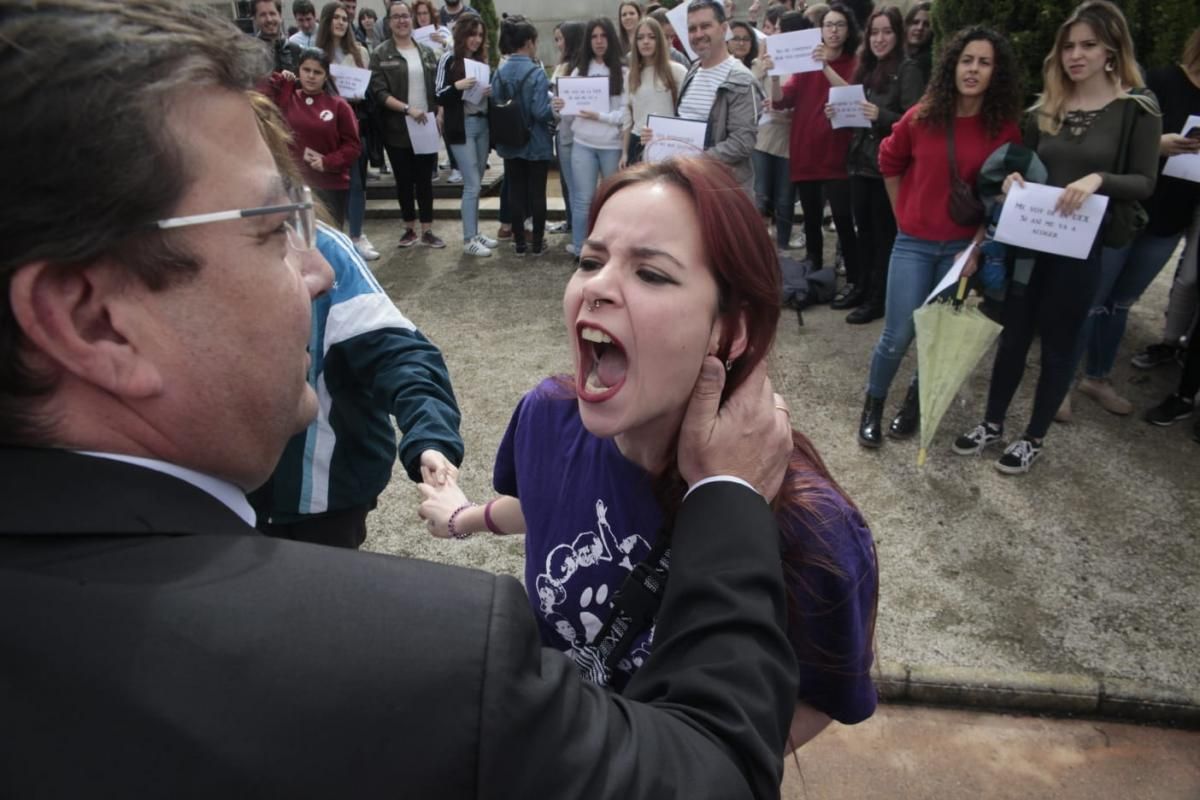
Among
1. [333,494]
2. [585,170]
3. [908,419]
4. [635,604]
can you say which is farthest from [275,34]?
[635,604]

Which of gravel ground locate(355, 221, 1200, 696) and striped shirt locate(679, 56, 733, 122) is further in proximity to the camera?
striped shirt locate(679, 56, 733, 122)

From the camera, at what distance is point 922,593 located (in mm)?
3447

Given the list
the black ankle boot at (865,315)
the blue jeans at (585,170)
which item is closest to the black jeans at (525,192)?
the blue jeans at (585,170)

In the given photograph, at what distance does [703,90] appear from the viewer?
19.4 feet

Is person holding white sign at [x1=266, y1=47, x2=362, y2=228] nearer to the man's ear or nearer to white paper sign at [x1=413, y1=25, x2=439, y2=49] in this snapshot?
white paper sign at [x1=413, y1=25, x2=439, y2=49]

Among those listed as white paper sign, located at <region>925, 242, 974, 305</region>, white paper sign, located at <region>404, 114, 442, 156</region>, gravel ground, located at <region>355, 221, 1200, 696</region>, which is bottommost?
gravel ground, located at <region>355, 221, 1200, 696</region>

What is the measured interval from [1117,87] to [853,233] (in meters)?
2.55

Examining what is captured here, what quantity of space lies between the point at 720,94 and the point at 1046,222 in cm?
279

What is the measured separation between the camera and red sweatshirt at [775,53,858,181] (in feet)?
19.7

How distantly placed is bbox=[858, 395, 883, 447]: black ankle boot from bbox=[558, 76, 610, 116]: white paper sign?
369 centimetres

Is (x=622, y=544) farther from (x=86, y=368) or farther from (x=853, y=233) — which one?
(x=853, y=233)

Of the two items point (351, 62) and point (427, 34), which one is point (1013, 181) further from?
point (427, 34)

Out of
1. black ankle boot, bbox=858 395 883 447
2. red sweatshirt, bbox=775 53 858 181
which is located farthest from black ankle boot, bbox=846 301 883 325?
black ankle boot, bbox=858 395 883 447

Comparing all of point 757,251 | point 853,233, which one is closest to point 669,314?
point 757,251
